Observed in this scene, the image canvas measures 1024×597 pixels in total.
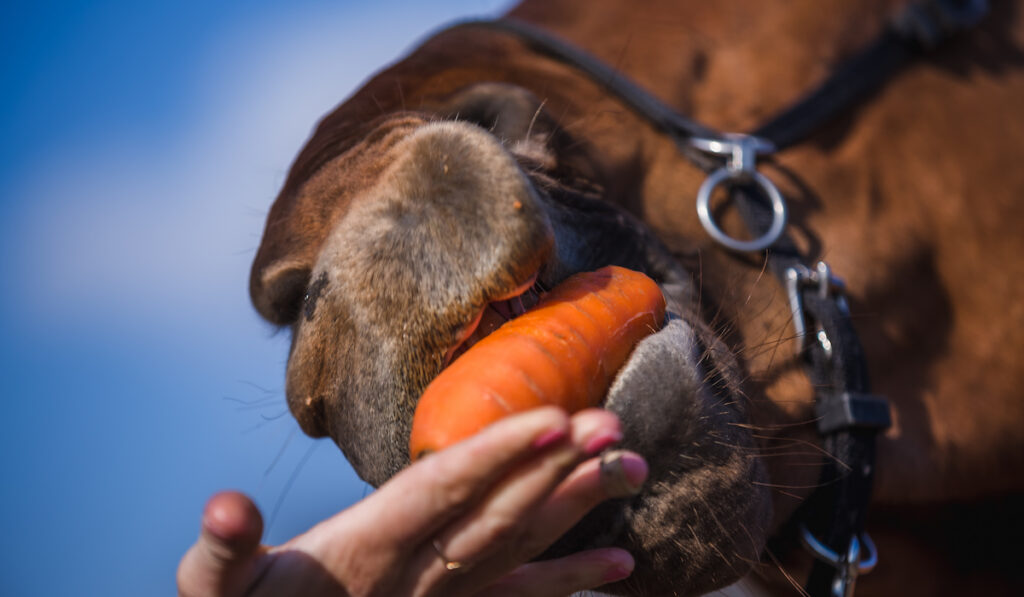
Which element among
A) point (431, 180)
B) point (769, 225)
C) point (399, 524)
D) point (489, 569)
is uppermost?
point (431, 180)

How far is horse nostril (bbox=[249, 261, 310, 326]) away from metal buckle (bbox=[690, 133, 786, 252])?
64cm

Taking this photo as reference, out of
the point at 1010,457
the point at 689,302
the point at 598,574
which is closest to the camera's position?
the point at 598,574

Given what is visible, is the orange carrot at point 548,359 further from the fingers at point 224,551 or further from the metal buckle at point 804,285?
the metal buckle at point 804,285

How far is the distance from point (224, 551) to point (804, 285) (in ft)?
3.14

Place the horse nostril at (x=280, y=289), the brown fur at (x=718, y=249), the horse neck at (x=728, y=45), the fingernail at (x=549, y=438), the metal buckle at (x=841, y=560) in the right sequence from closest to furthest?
1. the fingernail at (x=549, y=438)
2. the brown fur at (x=718, y=249)
3. the horse nostril at (x=280, y=289)
4. the metal buckle at (x=841, y=560)
5. the horse neck at (x=728, y=45)

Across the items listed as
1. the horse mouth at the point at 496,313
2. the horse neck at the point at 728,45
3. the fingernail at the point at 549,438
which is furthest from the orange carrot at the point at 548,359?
the horse neck at the point at 728,45

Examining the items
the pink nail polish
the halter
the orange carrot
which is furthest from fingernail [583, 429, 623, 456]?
the halter

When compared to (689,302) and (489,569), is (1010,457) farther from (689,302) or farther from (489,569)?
(489,569)

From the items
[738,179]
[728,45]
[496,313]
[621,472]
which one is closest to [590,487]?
[621,472]

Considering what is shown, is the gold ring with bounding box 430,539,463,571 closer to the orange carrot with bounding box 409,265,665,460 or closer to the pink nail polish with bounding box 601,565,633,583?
the orange carrot with bounding box 409,265,665,460

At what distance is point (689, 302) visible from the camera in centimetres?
101

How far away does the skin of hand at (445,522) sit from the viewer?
53 cm

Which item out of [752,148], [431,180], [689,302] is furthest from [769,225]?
[431,180]

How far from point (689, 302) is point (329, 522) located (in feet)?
1.95
